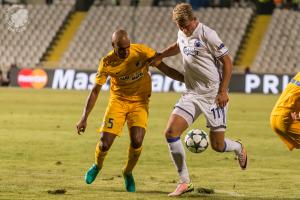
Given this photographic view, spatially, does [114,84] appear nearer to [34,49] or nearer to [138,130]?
[138,130]

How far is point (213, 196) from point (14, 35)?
4389 cm

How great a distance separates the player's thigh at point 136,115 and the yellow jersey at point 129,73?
0.28 ft

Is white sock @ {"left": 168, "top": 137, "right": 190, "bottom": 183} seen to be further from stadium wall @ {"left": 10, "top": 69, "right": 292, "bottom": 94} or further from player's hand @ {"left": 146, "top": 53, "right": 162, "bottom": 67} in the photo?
stadium wall @ {"left": 10, "top": 69, "right": 292, "bottom": 94}

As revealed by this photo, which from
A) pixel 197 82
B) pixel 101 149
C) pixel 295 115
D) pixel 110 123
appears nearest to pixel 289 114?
pixel 295 115

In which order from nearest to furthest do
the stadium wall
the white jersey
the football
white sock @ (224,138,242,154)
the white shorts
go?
the white jersey → the white shorts → white sock @ (224,138,242,154) → the football → the stadium wall

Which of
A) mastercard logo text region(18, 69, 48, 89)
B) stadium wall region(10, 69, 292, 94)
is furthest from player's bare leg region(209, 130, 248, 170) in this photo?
mastercard logo text region(18, 69, 48, 89)

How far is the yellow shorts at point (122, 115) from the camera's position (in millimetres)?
10617

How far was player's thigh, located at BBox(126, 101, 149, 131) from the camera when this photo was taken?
35.2 ft

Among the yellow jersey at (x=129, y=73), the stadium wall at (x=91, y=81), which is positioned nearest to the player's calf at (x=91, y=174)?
the yellow jersey at (x=129, y=73)

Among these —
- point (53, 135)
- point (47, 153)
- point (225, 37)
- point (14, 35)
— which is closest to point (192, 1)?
point (225, 37)

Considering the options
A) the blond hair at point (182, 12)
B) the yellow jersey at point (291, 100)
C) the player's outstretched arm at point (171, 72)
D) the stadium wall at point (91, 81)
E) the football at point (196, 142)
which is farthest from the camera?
the stadium wall at point (91, 81)

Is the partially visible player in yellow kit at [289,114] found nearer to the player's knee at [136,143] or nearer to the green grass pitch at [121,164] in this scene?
the green grass pitch at [121,164]

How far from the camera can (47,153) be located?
15305 millimetres

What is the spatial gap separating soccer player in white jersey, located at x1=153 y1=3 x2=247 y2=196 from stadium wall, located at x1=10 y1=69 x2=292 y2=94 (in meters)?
28.4
